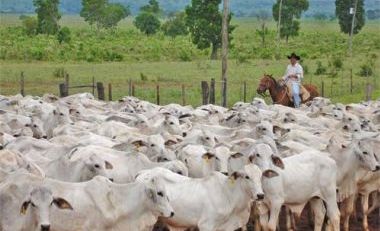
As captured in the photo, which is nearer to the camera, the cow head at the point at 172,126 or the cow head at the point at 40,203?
the cow head at the point at 40,203

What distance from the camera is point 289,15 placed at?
6969 centimetres

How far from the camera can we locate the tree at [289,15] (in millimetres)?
65562

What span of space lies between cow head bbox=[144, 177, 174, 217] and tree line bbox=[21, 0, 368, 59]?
33921mm

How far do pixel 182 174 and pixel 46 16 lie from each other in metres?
54.6

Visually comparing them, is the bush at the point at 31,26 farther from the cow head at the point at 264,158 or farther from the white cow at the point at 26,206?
the white cow at the point at 26,206

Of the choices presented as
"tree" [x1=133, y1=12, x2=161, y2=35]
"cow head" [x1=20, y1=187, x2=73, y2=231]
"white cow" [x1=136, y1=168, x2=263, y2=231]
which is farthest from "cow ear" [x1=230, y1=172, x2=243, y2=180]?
"tree" [x1=133, y1=12, x2=161, y2=35]

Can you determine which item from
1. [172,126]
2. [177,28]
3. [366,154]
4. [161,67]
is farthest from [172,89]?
[177,28]

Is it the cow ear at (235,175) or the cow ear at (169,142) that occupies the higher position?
the cow ear at (235,175)

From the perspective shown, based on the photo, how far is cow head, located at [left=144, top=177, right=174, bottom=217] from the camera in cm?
895

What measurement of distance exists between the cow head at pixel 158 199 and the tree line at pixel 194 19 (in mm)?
33921

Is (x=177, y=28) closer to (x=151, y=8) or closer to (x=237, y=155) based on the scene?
(x=151, y=8)

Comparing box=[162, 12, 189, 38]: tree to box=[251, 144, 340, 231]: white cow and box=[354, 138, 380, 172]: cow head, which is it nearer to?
box=[354, 138, 380, 172]: cow head

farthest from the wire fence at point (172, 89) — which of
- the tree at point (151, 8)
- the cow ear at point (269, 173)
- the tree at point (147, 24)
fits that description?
the tree at point (151, 8)

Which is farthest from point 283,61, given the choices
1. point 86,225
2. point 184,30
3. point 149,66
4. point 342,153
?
point 86,225
